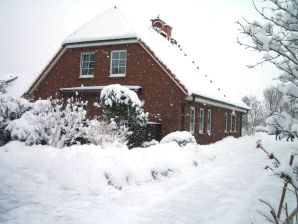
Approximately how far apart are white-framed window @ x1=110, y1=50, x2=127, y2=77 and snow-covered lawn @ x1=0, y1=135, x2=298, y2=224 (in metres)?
9.78

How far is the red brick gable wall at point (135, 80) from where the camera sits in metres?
17.6

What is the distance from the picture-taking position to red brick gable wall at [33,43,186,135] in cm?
1758

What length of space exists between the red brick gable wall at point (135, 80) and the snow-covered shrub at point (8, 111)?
292 inches

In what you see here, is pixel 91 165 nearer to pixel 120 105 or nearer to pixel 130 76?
pixel 120 105

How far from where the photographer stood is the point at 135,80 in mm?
18844

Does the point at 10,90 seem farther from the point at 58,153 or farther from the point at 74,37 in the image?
the point at 58,153

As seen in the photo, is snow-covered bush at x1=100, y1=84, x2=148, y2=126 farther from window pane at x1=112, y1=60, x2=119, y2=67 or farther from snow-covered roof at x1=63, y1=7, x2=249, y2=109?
window pane at x1=112, y1=60, x2=119, y2=67

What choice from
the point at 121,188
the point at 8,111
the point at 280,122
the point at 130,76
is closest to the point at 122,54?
the point at 130,76

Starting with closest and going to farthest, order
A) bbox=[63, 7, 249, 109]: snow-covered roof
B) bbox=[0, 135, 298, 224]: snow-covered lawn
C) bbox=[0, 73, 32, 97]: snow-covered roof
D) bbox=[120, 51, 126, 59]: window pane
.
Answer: bbox=[0, 135, 298, 224]: snow-covered lawn, bbox=[63, 7, 249, 109]: snow-covered roof, bbox=[120, 51, 126, 59]: window pane, bbox=[0, 73, 32, 97]: snow-covered roof

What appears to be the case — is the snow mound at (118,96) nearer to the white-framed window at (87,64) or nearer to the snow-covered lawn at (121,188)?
the snow-covered lawn at (121,188)

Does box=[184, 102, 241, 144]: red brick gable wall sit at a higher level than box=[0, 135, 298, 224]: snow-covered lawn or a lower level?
higher

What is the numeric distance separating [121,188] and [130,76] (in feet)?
40.1

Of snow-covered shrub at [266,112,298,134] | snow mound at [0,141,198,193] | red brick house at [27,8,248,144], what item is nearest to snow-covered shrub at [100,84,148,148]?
red brick house at [27,8,248,144]

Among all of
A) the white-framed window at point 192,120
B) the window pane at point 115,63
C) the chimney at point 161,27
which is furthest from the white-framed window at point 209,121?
the chimney at point 161,27
